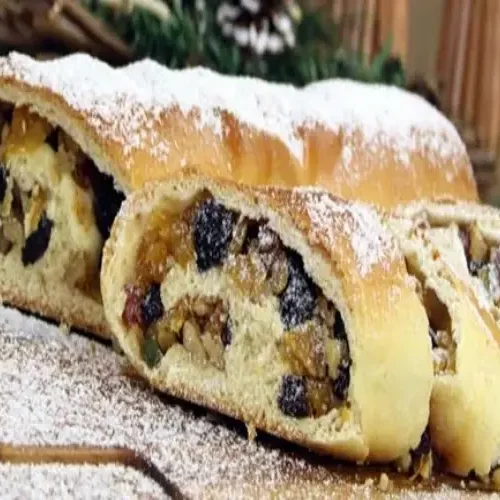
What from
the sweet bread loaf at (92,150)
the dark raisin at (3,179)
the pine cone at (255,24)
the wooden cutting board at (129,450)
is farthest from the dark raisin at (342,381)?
the pine cone at (255,24)

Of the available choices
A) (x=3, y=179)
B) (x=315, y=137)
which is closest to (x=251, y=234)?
(x=3, y=179)

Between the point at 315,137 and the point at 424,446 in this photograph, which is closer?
the point at 424,446

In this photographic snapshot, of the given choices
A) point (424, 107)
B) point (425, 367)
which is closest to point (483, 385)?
point (425, 367)

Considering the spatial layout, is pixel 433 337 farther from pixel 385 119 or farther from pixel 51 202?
pixel 385 119

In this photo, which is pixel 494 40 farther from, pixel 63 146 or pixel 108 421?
pixel 108 421

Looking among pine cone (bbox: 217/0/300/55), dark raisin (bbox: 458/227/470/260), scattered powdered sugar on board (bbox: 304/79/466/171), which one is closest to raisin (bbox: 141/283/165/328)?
dark raisin (bbox: 458/227/470/260)

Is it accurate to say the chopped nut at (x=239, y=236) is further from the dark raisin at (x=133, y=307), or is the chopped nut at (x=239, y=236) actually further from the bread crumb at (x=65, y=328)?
the bread crumb at (x=65, y=328)
